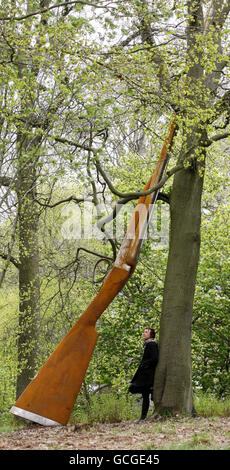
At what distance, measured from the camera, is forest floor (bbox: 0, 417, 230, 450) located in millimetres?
5648

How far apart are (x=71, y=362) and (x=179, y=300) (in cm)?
A: 199

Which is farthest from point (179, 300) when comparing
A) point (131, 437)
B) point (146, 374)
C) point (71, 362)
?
point (131, 437)

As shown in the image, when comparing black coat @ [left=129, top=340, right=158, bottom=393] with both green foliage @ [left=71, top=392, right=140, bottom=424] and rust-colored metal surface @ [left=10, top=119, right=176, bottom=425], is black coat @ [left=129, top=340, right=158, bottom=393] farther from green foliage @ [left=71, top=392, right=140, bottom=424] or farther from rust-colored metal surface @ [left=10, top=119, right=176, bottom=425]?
rust-colored metal surface @ [left=10, top=119, right=176, bottom=425]

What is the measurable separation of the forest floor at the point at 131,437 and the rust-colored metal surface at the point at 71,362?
27 cm

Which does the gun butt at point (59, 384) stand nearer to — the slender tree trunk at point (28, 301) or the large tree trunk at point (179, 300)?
the large tree trunk at point (179, 300)

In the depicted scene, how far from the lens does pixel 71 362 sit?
811cm

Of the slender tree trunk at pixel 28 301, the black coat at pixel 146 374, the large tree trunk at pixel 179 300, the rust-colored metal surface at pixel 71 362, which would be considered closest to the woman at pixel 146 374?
the black coat at pixel 146 374

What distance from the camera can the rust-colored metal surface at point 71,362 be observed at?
7.83m

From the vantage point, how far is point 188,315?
8867 millimetres

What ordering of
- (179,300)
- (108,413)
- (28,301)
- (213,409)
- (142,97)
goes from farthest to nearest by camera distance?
1. (28,301)
2. (108,413)
3. (213,409)
4. (179,300)
5. (142,97)

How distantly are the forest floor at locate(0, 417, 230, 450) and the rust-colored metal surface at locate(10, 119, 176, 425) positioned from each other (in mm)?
265

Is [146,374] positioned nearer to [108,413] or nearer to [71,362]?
[108,413]
